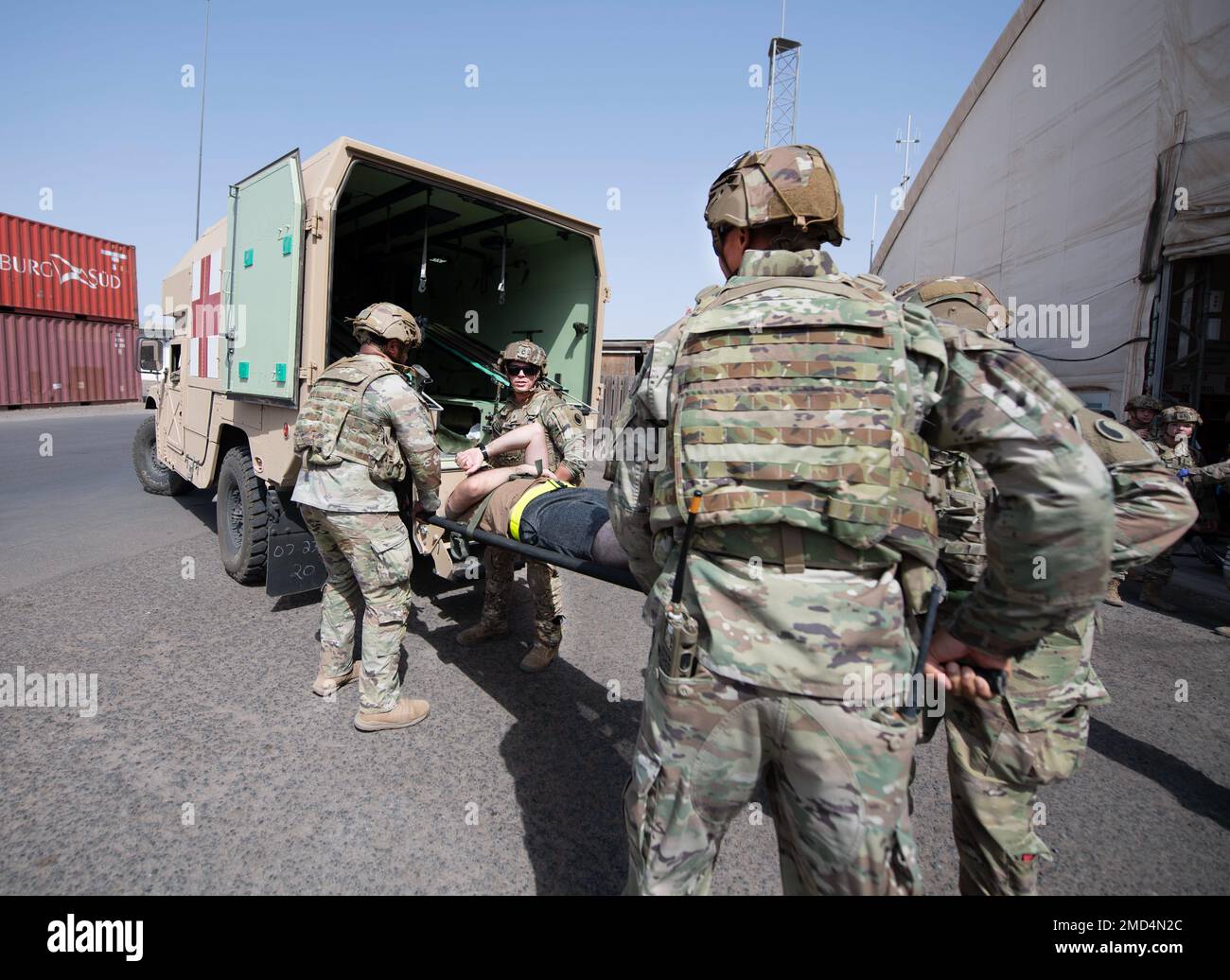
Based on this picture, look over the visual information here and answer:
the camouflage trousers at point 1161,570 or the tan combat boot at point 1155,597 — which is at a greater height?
the camouflage trousers at point 1161,570

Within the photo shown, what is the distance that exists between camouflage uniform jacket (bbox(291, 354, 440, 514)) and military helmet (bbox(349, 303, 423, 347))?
145 millimetres

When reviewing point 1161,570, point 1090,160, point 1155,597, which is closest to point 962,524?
point 1161,570

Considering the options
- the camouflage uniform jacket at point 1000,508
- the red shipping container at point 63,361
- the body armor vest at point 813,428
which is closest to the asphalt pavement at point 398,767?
the camouflage uniform jacket at point 1000,508

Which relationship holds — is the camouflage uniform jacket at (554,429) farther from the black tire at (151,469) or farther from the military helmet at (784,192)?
the black tire at (151,469)

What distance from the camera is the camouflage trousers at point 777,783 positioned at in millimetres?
1191

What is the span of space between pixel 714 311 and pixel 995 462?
61cm

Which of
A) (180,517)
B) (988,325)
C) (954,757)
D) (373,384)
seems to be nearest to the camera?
(954,757)

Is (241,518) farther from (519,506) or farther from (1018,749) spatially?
(1018,749)

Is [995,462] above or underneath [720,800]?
above

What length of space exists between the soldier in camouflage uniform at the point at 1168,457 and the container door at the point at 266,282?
649 cm

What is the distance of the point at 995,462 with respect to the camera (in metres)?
1.22
